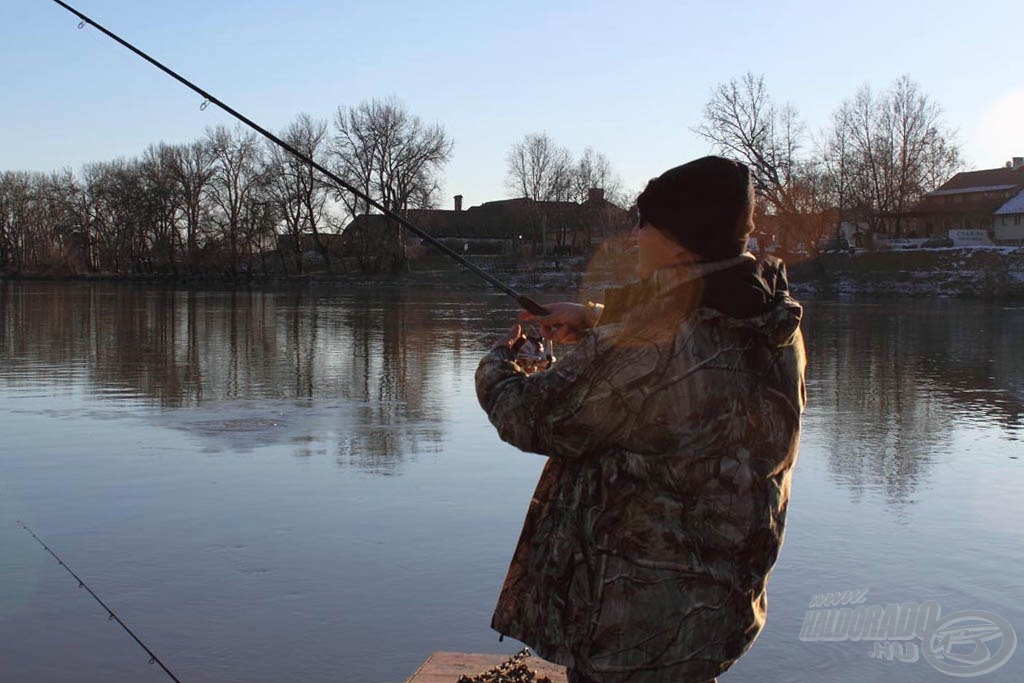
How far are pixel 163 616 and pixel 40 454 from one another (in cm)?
450

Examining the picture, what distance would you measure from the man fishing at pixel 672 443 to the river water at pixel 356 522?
2.51m

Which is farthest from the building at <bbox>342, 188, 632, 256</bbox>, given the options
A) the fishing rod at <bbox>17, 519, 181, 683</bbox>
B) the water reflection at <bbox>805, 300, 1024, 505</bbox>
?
the fishing rod at <bbox>17, 519, 181, 683</bbox>

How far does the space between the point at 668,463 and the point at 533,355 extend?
0.54 m

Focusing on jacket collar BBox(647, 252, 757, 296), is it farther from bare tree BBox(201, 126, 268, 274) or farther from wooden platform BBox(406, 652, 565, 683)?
bare tree BBox(201, 126, 268, 274)

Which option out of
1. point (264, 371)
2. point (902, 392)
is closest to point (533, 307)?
point (902, 392)

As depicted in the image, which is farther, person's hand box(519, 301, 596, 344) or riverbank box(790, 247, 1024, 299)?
riverbank box(790, 247, 1024, 299)

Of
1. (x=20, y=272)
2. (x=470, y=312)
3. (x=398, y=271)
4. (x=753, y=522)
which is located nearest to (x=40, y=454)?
(x=753, y=522)

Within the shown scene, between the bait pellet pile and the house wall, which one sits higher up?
the house wall

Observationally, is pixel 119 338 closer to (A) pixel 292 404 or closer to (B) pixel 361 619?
(A) pixel 292 404

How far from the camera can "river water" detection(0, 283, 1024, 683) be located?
5.06m

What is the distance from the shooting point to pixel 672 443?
2314 millimetres

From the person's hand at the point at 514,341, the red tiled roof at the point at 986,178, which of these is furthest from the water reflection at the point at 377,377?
the red tiled roof at the point at 986,178
